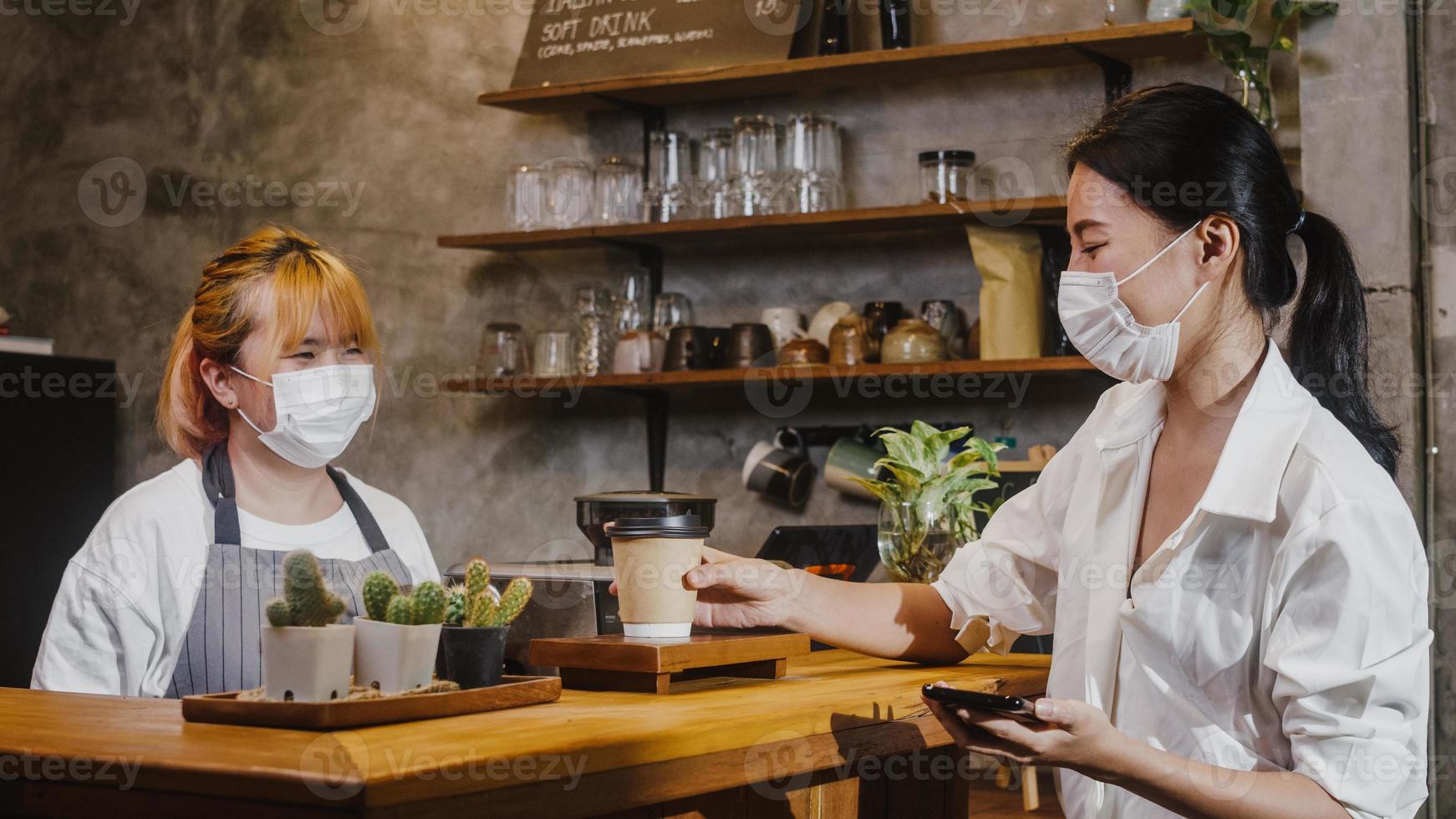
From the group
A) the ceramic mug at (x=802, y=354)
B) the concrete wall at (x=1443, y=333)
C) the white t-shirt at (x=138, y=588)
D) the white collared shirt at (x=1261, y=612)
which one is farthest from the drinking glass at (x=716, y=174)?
the white collared shirt at (x=1261, y=612)

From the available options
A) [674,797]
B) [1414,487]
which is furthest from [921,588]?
[1414,487]

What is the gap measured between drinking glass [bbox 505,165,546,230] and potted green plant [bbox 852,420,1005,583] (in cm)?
218

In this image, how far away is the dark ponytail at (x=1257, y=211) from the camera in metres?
1.61

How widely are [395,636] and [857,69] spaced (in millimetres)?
2962

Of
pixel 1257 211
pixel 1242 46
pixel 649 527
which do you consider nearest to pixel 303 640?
pixel 649 527

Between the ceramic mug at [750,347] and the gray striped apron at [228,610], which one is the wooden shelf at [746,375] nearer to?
the ceramic mug at [750,347]

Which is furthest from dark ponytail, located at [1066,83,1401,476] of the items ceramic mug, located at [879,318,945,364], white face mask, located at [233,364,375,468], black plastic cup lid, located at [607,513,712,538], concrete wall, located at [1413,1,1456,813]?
ceramic mug, located at [879,318,945,364]

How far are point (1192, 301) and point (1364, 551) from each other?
0.38m

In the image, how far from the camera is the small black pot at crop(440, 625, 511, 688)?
4.12 feet

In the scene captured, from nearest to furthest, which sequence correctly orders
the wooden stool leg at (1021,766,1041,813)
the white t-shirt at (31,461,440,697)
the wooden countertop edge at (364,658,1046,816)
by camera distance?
1. the wooden countertop edge at (364,658,1046,816)
2. the white t-shirt at (31,461,440,697)
3. the wooden stool leg at (1021,766,1041,813)

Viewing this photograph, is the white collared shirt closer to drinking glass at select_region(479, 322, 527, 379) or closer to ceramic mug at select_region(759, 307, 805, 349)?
ceramic mug at select_region(759, 307, 805, 349)

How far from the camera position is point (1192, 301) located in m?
1.64

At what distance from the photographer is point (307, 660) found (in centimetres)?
112

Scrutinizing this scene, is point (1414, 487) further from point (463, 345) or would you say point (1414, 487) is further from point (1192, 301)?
point (463, 345)
